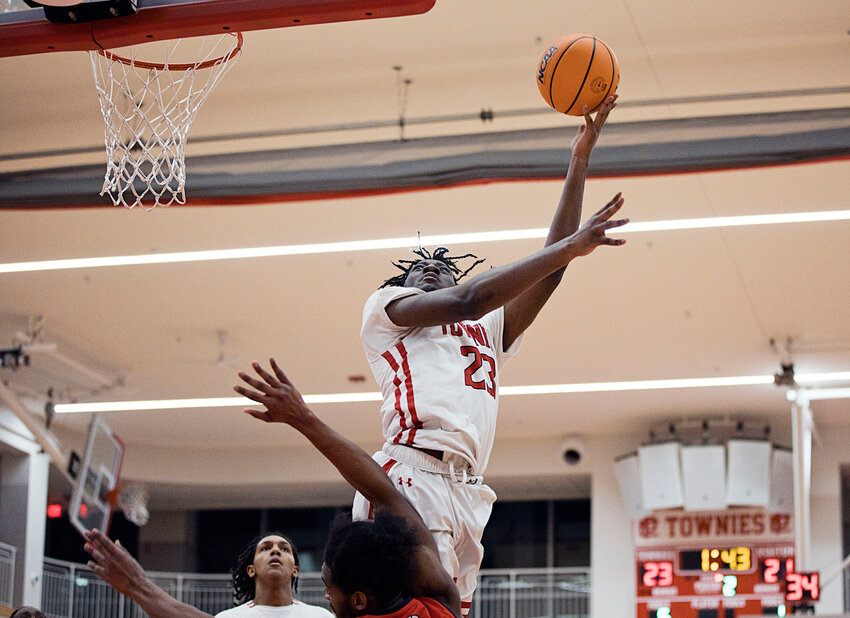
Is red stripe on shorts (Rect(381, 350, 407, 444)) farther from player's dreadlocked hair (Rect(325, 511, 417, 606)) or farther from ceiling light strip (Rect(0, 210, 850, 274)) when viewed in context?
ceiling light strip (Rect(0, 210, 850, 274))

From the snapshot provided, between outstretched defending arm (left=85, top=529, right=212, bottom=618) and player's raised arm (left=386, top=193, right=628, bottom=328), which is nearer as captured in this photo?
outstretched defending arm (left=85, top=529, right=212, bottom=618)

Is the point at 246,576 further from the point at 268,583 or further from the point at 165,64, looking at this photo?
the point at 165,64

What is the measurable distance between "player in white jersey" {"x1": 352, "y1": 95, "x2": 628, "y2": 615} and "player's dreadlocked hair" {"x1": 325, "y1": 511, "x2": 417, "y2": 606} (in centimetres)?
59

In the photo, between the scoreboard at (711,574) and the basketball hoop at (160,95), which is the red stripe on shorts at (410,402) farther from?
the scoreboard at (711,574)

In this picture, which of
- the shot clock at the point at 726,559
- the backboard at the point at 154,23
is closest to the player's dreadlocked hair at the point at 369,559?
the backboard at the point at 154,23

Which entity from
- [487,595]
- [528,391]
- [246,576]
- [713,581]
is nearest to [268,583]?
[246,576]

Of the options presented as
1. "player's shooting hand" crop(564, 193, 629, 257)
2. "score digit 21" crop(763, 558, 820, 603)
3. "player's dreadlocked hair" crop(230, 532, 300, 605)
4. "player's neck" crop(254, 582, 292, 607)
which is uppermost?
"player's shooting hand" crop(564, 193, 629, 257)

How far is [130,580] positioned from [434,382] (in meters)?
1.09

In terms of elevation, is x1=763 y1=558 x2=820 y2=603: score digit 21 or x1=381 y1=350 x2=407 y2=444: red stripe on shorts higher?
x1=381 y1=350 x2=407 y2=444: red stripe on shorts

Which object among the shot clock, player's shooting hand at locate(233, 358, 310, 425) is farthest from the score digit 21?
player's shooting hand at locate(233, 358, 310, 425)

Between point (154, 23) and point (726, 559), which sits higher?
point (154, 23)

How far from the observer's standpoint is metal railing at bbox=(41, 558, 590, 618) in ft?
54.3

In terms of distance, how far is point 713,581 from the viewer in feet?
51.3

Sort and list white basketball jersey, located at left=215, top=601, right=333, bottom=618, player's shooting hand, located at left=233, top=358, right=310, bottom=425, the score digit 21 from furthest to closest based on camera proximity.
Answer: the score digit 21 < white basketball jersey, located at left=215, top=601, right=333, bottom=618 < player's shooting hand, located at left=233, top=358, right=310, bottom=425
